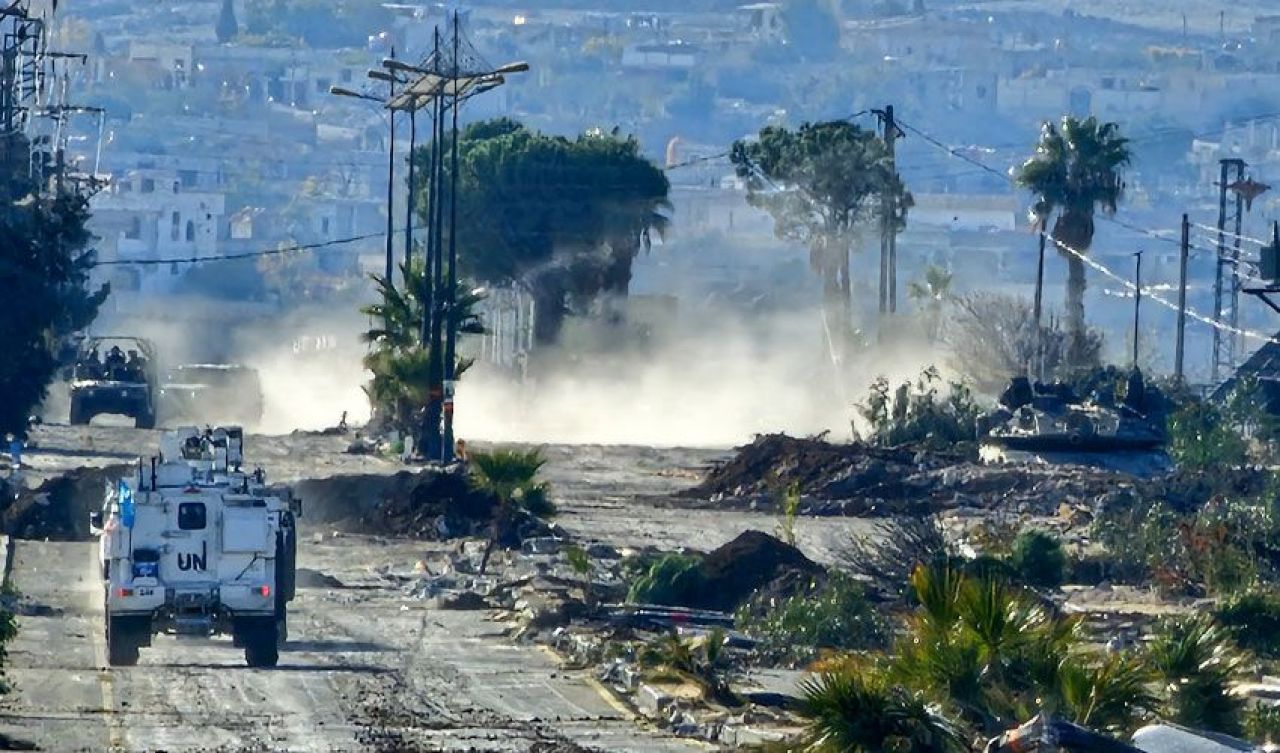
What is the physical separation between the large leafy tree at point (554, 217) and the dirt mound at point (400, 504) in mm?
61620

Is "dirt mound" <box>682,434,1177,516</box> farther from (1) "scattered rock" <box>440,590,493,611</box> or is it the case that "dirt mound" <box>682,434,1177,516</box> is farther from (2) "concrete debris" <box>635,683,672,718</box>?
(2) "concrete debris" <box>635,683,672,718</box>

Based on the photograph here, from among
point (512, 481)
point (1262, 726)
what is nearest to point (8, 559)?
point (512, 481)

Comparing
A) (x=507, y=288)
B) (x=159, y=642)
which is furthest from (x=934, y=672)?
(x=507, y=288)

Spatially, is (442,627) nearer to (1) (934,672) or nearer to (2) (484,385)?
(1) (934,672)

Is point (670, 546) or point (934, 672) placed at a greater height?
point (934, 672)

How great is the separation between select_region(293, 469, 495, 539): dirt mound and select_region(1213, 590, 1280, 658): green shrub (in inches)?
747

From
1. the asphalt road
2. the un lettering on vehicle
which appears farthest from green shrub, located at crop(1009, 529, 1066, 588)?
the un lettering on vehicle

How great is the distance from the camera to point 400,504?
183ft

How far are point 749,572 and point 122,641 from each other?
11350 millimetres

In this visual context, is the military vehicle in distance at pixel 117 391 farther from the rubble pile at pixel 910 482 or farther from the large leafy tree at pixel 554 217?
the large leafy tree at pixel 554 217

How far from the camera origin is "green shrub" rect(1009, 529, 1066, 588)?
45.0 meters

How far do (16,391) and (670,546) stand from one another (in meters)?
19.9

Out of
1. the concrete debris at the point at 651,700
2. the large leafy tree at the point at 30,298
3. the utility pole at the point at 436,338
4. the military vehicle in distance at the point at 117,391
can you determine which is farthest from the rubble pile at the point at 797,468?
the concrete debris at the point at 651,700

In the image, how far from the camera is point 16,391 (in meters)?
67.5
